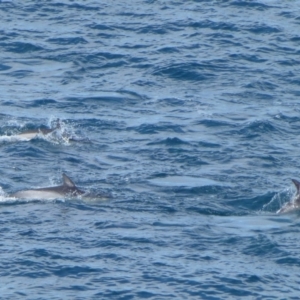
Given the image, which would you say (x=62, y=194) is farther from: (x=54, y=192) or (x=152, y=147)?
(x=152, y=147)

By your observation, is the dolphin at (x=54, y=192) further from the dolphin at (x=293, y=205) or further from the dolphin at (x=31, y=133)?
the dolphin at (x=31, y=133)

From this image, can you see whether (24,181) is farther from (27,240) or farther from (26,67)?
(26,67)

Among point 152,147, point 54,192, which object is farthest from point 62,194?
point 152,147

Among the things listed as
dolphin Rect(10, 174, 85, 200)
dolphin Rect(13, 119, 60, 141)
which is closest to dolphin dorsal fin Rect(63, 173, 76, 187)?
dolphin Rect(10, 174, 85, 200)

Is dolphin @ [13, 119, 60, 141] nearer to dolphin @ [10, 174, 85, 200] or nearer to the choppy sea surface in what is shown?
the choppy sea surface

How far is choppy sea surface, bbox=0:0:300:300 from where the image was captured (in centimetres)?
2433

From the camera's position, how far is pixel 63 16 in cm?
5034

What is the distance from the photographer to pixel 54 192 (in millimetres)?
29031

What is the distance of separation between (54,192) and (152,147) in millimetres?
5586

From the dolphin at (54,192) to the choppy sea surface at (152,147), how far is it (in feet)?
1.04

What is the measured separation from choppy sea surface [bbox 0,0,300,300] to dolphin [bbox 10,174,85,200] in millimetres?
317

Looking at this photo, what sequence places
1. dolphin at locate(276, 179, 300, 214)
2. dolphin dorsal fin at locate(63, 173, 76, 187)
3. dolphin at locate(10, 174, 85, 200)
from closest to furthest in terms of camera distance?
dolphin at locate(276, 179, 300, 214) → dolphin dorsal fin at locate(63, 173, 76, 187) → dolphin at locate(10, 174, 85, 200)

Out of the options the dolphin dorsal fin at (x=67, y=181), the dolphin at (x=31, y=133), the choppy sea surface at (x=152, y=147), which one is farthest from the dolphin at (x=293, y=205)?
the dolphin at (x=31, y=133)

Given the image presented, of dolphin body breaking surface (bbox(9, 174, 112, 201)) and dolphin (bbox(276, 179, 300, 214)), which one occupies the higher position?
dolphin body breaking surface (bbox(9, 174, 112, 201))
